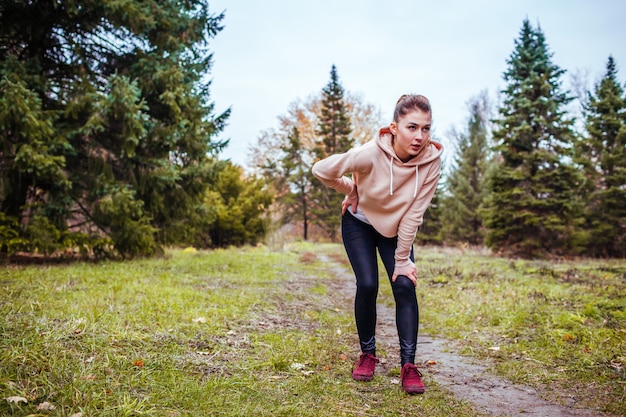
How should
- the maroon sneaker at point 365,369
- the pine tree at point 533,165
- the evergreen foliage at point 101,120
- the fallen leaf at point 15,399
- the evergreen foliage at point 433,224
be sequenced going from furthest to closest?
the evergreen foliage at point 433,224, the pine tree at point 533,165, the evergreen foliage at point 101,120, the maroon sneaker at point 365,369, the fallen leaf at point 15,399

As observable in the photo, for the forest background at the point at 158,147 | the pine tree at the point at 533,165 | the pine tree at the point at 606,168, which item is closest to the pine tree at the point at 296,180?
the forest background at the point at 158,147

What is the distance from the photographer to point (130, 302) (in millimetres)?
4492

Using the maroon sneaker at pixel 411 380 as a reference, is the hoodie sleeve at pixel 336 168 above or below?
above

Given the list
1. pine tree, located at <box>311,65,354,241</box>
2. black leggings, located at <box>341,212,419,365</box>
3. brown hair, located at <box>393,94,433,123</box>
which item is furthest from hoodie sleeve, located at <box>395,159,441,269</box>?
pine tree, located at <box>311,65,354,241</box>

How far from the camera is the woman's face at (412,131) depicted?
2795 millimetres

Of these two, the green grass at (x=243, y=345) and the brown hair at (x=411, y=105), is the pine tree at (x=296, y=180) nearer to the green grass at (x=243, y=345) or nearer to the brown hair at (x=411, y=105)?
the green grass at (x=243, y=345)

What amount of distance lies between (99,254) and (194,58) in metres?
5.82

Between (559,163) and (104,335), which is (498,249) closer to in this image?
(559,163)

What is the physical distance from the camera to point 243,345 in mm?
3627

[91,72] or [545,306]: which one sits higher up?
[91,72]

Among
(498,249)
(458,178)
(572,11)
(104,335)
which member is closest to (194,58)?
(104,335)

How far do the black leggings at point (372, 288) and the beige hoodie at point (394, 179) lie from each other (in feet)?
0.56

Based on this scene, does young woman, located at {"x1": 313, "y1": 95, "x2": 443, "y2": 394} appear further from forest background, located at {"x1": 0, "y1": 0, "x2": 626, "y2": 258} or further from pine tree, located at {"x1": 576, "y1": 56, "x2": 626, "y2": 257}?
pine tree, located at {"x1": 576, "y1": 56, "x2": 626, "y2": 257}

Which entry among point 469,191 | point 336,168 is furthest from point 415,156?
point 469,191
